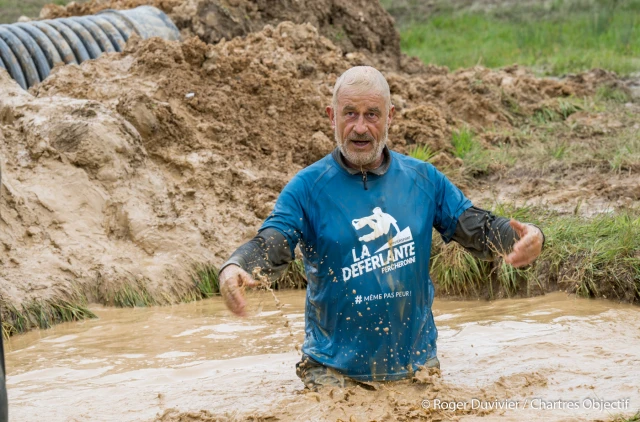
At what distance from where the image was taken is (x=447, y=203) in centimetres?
416

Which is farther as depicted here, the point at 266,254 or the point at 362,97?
the point at 362,97

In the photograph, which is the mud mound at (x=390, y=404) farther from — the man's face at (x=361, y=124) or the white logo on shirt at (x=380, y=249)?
the man's face at (x=361, y=124)

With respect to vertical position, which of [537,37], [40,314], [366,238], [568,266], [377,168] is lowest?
[568,266]

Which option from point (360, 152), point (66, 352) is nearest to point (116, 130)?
point (66, 352)

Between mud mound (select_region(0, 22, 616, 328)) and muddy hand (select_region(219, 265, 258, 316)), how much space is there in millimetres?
2950

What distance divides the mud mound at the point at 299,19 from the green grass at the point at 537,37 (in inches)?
70.9

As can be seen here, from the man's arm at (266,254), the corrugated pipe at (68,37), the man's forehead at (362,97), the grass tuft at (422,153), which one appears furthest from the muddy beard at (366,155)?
the corrugated pipe at (68,37)

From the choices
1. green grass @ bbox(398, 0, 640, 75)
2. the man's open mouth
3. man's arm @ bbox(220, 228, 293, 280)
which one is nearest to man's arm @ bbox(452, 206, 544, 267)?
the man's open mouth

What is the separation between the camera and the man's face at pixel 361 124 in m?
4.02

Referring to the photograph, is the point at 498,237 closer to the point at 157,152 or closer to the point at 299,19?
the point at 157,152

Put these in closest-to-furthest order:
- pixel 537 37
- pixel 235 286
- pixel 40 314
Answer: pixel 235 286 → pixel 40 314 → pixel 537 37

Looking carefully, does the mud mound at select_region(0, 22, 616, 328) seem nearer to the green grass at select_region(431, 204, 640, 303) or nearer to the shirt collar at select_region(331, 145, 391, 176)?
the green grass at select_region(431, 204, 640, 303)

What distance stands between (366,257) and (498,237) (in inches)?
23.2

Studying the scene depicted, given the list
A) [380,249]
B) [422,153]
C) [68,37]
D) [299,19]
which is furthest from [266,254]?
[299,19]
